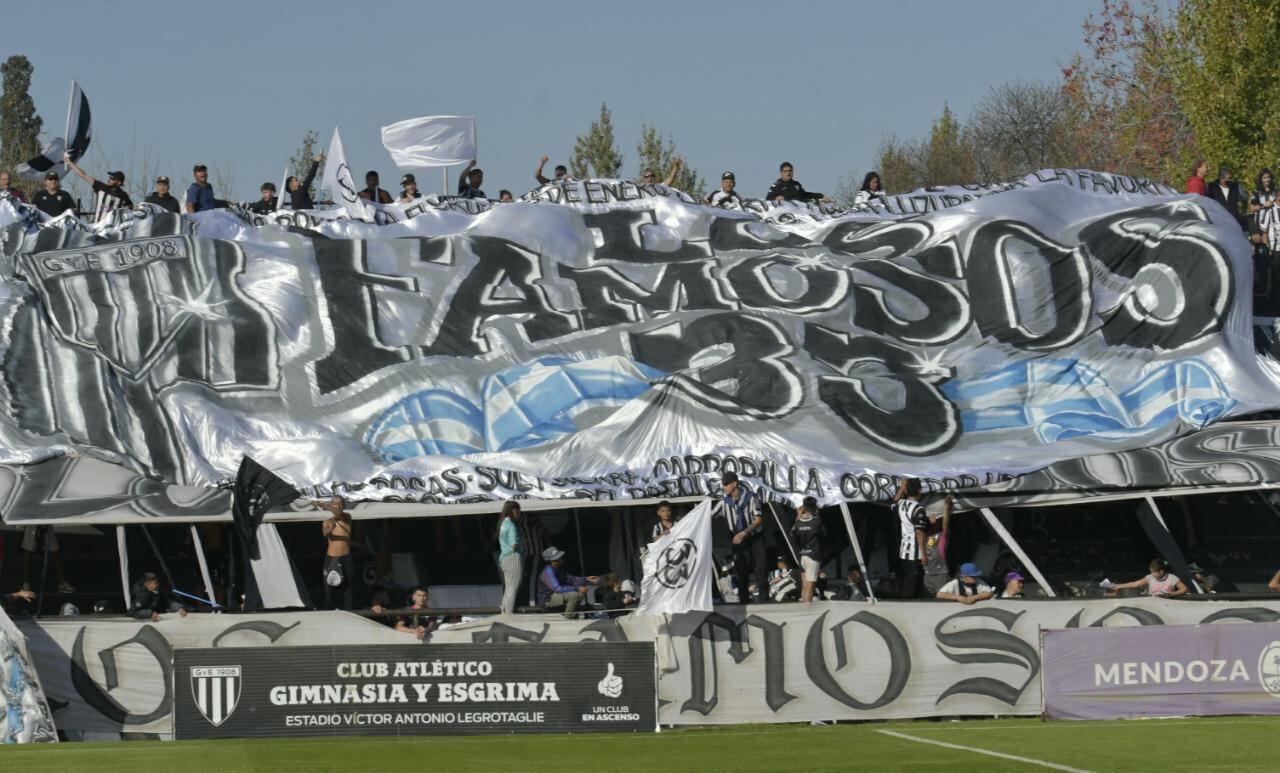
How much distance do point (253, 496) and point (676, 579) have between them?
21.8ft

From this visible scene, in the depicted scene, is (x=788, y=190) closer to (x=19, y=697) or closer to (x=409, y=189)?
(x=409, y=189)

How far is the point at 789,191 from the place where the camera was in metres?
28.5

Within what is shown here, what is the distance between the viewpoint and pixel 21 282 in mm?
25219

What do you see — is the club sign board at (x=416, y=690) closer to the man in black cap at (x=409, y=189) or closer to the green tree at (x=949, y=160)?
the man in black cap at (x=409, y=189)

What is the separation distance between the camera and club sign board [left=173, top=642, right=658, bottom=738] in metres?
18.2

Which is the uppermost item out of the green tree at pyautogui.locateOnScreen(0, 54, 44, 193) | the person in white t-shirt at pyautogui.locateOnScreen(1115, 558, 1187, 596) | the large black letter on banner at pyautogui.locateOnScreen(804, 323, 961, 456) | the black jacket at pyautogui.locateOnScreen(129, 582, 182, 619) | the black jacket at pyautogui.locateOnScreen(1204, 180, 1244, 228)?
the green tree at pyautogui.locateOnScreen(0, 54, 44, 193)

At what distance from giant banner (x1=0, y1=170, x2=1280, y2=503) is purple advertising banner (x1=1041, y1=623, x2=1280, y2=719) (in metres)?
4.72

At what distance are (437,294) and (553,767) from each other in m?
12.7

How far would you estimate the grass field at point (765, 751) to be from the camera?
13773mm

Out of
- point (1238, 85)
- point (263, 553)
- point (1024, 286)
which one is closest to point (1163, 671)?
point (1024, 286)

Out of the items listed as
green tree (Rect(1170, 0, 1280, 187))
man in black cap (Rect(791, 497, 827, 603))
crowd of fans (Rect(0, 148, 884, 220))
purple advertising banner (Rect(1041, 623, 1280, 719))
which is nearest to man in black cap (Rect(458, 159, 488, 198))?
crowd of fans (Rect(0, 148, 884, 220))

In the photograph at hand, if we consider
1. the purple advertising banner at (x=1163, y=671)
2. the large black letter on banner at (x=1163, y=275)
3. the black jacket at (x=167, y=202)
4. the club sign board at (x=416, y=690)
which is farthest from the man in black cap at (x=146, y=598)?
the large black letter on banner at (x=1163, y=275)

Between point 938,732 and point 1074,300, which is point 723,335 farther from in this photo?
point 938,732

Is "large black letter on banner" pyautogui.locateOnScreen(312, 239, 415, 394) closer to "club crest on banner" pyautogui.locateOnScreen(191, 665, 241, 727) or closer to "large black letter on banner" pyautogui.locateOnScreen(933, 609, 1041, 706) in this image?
"club crest on banner" pyautogui.locateOnScreen(191, 665, 241, 727)
